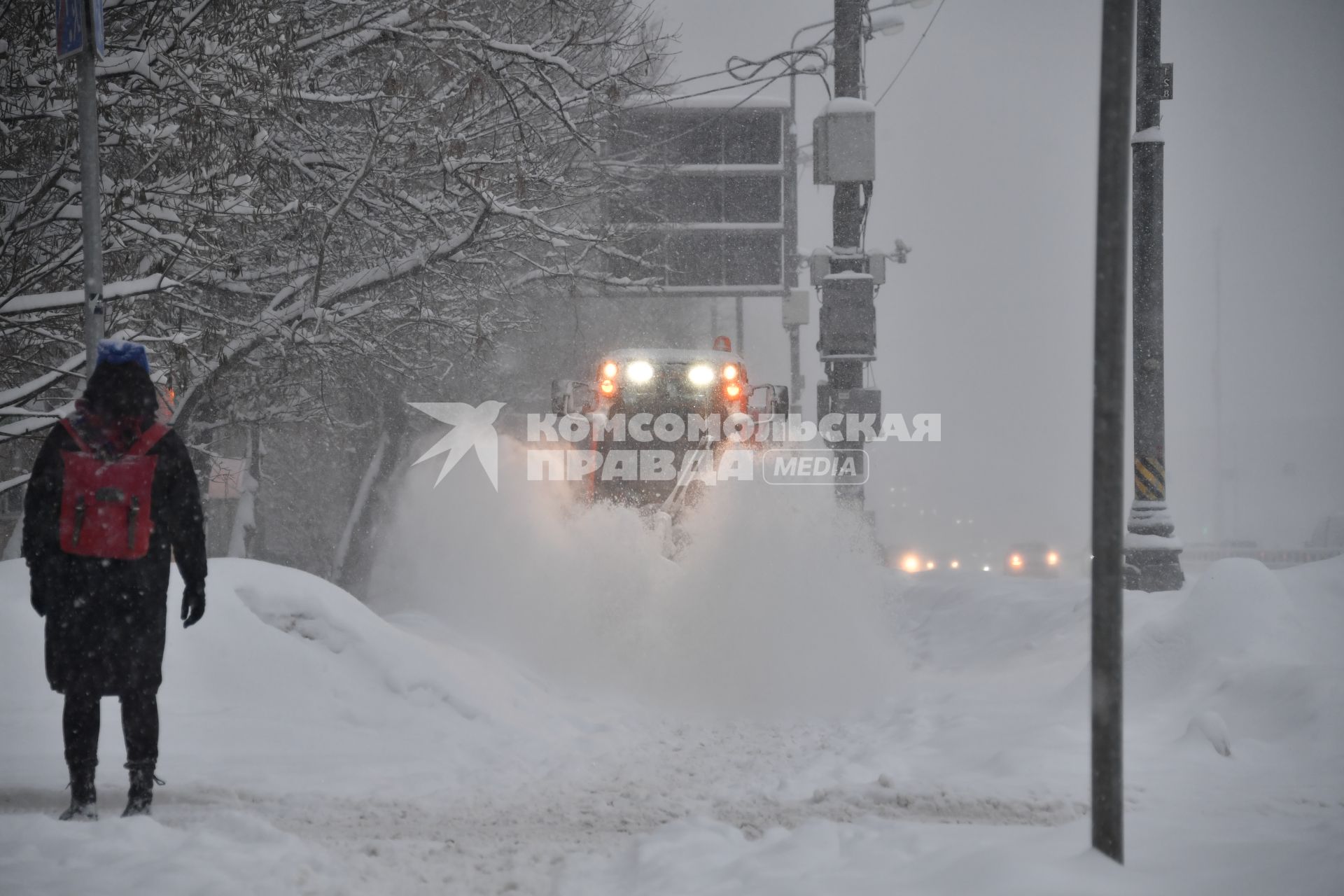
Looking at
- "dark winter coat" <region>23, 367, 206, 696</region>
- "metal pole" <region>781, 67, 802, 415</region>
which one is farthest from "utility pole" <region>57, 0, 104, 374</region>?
"metal pole" <region>781, 67, 802, 415</region>

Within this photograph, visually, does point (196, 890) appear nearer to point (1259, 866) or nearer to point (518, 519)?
point (1259, 866)

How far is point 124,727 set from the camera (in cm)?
448

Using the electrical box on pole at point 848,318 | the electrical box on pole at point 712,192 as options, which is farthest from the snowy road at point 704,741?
the electrical box on pole at point 712,192

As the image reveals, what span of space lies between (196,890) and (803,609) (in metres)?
6.24

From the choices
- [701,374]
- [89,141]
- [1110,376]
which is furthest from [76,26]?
[701,374]

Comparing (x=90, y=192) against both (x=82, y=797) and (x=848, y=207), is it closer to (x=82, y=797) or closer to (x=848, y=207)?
(x=82, y=797)

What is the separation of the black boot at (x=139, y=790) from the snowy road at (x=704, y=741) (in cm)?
12

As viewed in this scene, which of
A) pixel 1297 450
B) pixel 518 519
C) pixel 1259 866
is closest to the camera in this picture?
pixel 1259 866

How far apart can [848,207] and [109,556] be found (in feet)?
30.9

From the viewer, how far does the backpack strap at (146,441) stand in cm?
446

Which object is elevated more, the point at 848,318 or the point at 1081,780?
the point at 848,318

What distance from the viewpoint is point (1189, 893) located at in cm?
336

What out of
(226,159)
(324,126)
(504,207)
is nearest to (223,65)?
(226,159)

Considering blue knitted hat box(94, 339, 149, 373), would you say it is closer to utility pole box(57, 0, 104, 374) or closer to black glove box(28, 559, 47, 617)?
black glove box(28, 559, 47, 617)
